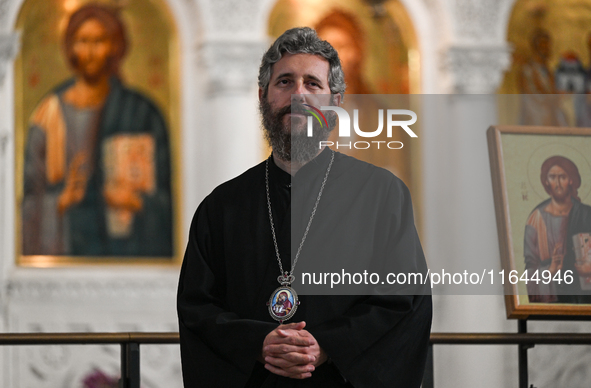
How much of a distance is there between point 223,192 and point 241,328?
538 millimetres

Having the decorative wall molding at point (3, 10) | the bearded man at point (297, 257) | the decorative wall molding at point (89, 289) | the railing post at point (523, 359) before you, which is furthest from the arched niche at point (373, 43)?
the bearded man at point (297, 257)

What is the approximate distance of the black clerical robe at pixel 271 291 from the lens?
211 centimetres

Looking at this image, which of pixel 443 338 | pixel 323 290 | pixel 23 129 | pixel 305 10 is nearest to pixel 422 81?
pixel 305 10

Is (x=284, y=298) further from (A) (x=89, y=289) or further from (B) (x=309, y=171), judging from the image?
(A) (x=89, y=289)

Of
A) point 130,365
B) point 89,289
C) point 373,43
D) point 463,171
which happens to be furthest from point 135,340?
point 373,43

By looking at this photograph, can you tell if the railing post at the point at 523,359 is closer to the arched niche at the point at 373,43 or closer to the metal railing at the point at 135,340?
the metal railing at the point at 135,340

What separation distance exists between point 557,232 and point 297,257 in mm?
1232

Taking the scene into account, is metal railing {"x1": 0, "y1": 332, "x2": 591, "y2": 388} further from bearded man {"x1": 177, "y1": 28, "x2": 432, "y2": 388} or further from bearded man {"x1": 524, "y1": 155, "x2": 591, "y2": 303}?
bearded man {"x1": 177, "y1": 28, "x2": 432, "y2": 388}

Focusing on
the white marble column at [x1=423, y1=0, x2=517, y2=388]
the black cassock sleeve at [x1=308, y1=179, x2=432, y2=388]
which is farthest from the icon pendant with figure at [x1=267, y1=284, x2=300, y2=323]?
the white marble column at [x1=423, y1=0, x2=517, y2=388]

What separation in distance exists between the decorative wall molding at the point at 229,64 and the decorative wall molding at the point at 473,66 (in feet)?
5.93

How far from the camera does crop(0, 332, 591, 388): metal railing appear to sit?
2738mm

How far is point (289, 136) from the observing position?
2334 mm

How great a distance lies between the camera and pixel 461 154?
22.2 ft

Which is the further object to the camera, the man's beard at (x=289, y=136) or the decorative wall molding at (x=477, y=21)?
the decorative wall molding at (x=477, y=21)
